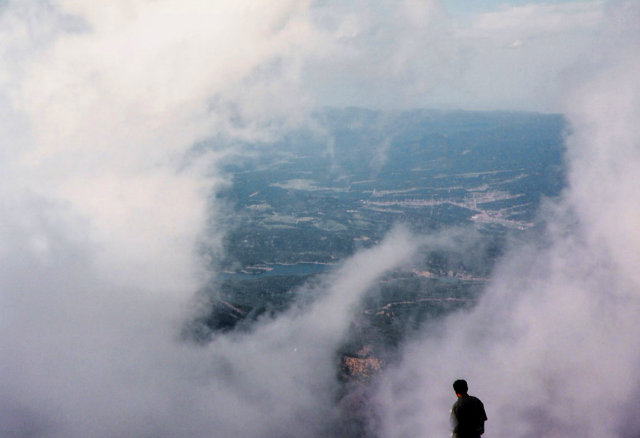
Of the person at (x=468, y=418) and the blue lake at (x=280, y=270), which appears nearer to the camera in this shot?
the person at (x=468, y=418)

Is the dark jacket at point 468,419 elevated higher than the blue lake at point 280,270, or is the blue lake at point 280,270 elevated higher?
the blue lake at point 280,270

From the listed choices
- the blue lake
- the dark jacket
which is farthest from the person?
the blue lake

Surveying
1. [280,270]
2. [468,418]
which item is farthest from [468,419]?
[280,270]

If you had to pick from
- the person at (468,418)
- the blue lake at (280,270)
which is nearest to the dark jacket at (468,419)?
the person at (468,418)

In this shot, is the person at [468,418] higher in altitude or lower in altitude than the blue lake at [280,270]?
lower

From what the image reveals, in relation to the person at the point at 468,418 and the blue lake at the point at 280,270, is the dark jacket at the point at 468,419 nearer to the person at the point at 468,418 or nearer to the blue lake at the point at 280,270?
the person at the point at 468,418

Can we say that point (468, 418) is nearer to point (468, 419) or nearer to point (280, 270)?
point (468, 419)

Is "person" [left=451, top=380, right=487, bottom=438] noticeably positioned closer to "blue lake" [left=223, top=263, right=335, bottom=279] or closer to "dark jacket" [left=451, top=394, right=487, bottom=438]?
"dark jacket" [left=451, top=394, right=487, bottom=438]

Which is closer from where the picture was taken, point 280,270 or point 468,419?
point 468,419

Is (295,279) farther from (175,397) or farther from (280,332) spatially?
(175,397)
